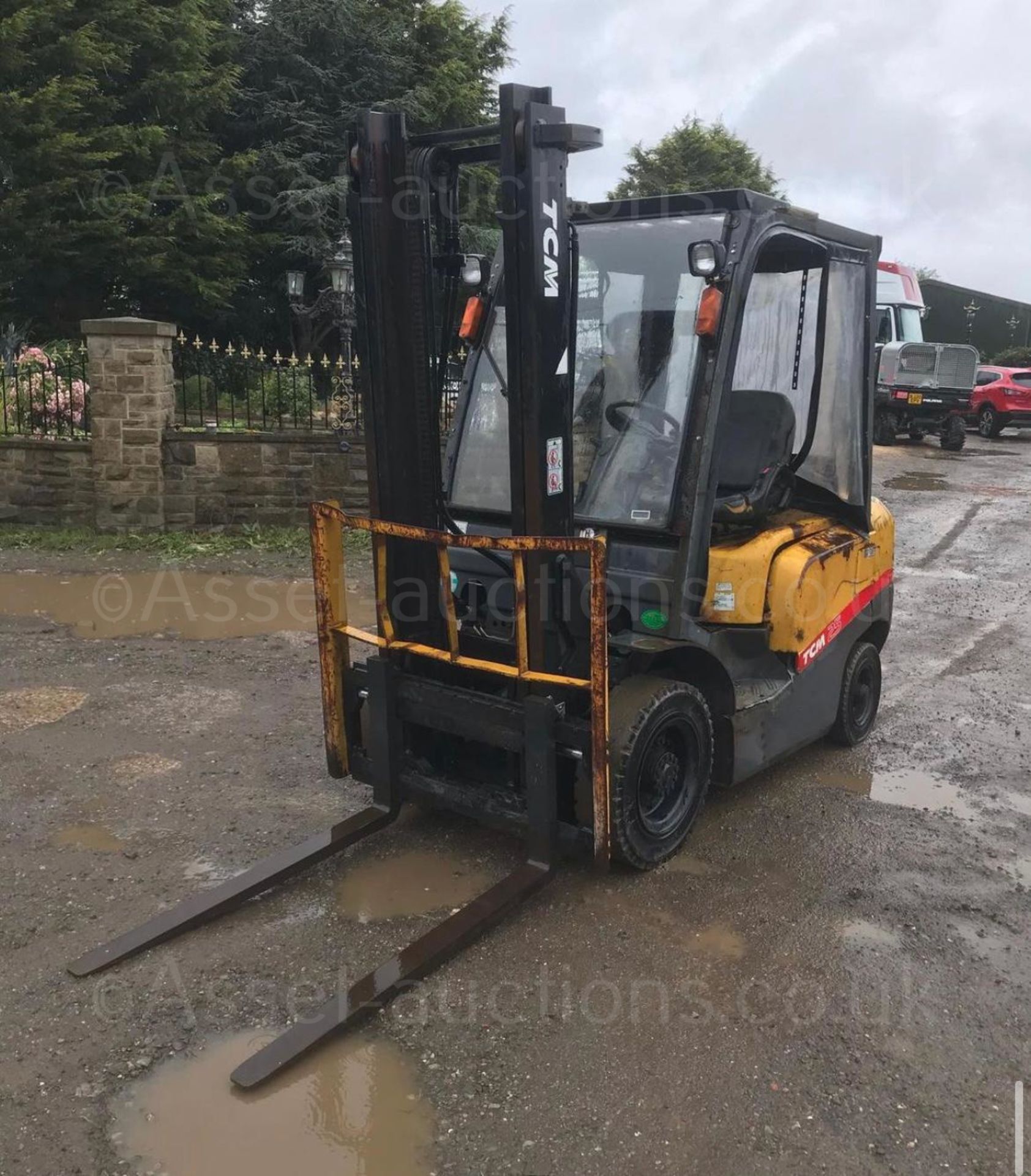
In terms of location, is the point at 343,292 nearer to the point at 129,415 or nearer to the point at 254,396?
the point at 254,396

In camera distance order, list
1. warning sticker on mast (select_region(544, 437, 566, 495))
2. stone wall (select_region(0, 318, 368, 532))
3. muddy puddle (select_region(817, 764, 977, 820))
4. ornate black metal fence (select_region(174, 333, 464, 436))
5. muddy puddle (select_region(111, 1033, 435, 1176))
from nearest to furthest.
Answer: muddy puddle (select_region(111, 1033, 435, 1176))
warning sticker on mast (select_region(544, 437, 566, 495))
muddy puddle (select_region(817, 764, 977, 820))
stone wall (select_region(0, 318, 368, 532))
ornate black metal fence (select_region(174, 333, 464, 436))

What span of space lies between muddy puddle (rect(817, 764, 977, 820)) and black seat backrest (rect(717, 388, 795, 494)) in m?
1.71

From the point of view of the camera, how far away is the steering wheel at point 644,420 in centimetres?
425

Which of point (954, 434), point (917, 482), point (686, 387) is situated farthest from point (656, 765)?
point (954, 434)

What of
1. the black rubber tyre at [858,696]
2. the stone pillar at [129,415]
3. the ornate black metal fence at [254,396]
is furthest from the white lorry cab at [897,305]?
the black rubber tyre at [858,696]

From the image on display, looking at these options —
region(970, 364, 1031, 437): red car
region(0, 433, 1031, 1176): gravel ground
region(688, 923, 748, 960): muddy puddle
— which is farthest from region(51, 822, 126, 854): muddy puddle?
region(970, 364, 1031, 437): red car

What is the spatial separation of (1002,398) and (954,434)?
11.2 ft

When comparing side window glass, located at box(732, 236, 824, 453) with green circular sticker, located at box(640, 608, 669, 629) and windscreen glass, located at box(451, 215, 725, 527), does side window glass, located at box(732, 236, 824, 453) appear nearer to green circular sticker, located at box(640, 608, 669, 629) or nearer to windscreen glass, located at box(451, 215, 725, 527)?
windscreen glass, located at box(451, 215, 725, 527)

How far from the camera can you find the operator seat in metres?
4.70

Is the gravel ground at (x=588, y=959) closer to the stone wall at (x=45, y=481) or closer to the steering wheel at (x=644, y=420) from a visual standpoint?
the steering wheel at (x=644, y=420)

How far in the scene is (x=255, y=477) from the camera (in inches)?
428

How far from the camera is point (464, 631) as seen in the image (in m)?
4.39

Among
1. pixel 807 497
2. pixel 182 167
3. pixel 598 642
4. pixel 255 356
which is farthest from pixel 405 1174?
pixel 182 167

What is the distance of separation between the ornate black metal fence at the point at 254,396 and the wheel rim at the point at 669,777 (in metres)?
7.46
